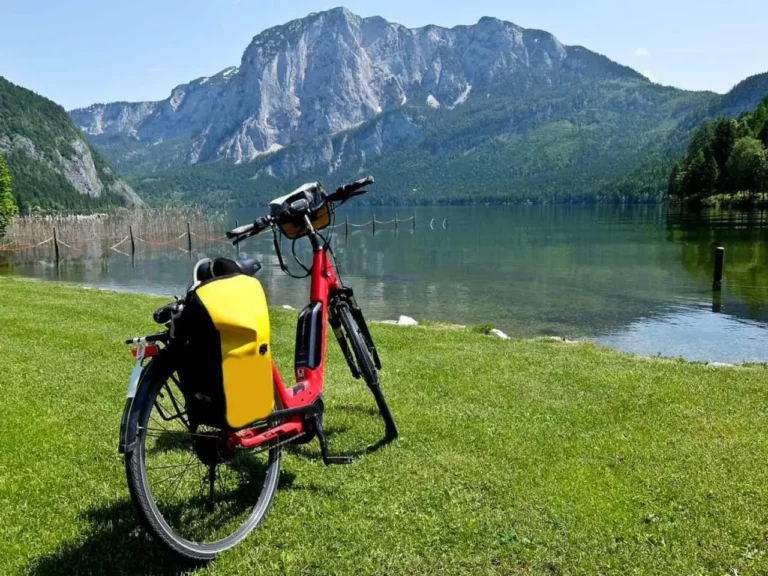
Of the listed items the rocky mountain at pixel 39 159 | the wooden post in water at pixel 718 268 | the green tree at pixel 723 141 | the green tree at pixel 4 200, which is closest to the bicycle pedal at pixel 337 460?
the wooden post in water at pixel 718 268

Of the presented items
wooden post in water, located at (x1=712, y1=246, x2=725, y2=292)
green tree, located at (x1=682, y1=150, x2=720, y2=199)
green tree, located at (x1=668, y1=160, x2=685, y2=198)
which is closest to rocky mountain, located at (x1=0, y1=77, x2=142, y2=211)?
green tree, located at (x1=668, y1=160, x2=685, y2=198)

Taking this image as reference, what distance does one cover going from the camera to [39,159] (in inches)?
7121

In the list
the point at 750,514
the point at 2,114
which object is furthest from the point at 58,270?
the point at 2,114

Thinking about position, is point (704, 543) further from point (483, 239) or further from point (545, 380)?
point (483, 239)

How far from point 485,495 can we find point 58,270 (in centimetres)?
5093

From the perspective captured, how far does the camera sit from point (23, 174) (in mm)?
170500

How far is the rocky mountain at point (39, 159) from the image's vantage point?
168 meters

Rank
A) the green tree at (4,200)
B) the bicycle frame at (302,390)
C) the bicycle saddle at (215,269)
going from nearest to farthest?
the bicycle saddle at (215,269), the bicycle frame at (302,390), the green tree at (4,200)

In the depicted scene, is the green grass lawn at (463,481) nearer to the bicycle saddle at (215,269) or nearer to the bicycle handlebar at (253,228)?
the bicycle saddle at (215,269)

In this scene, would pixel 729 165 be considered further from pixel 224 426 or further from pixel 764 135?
pixel 224 426

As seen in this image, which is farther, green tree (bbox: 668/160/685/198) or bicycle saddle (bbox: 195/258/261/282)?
green tree (bbox: 668/160/685/198)

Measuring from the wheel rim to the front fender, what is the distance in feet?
0.22

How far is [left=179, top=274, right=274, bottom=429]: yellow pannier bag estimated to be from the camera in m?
3.47

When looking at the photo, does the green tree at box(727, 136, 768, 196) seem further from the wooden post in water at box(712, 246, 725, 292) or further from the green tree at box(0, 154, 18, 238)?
the green tree at box(0, 154, 18, 238)
